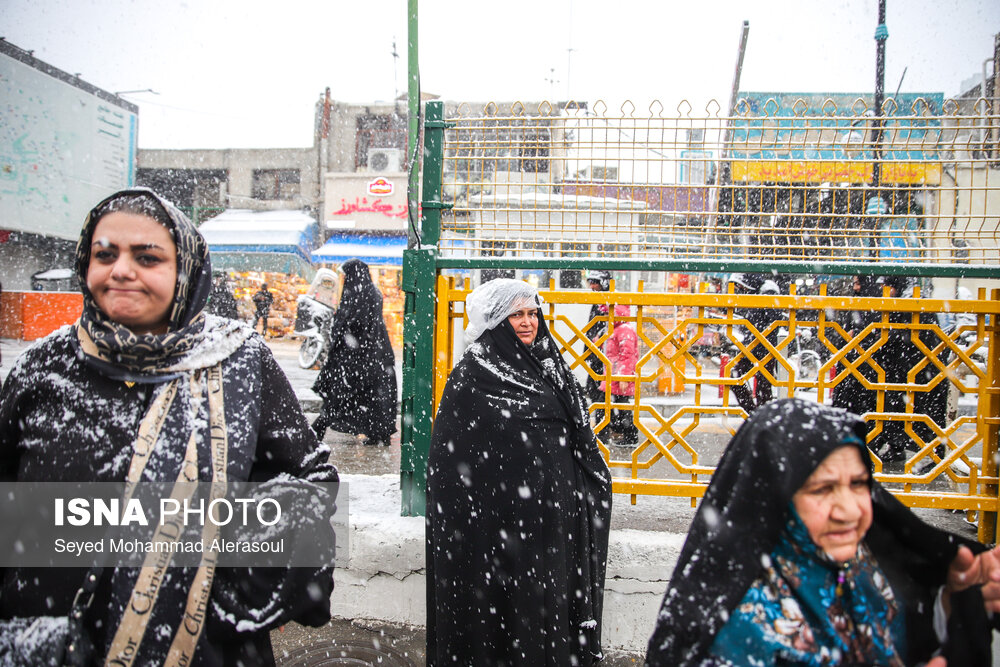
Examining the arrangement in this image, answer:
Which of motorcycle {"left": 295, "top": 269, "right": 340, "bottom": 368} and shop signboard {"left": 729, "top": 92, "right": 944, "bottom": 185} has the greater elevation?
shop signboard {"left": 729, "top": 92, "right": 944, "bottom": 185}

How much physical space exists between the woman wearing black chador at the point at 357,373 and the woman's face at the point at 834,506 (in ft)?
18.2

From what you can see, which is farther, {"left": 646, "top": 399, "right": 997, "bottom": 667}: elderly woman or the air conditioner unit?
the air conditioner unit

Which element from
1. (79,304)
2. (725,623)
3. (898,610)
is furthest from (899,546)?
(79,304)

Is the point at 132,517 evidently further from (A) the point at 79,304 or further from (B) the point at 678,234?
(A) the point at 79,304

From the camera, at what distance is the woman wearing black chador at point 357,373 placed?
637 cm

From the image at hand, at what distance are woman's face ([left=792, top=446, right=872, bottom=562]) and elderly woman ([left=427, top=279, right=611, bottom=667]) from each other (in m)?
1.39

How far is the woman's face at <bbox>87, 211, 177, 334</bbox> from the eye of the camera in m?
1.43

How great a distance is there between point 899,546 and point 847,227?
2.34 m

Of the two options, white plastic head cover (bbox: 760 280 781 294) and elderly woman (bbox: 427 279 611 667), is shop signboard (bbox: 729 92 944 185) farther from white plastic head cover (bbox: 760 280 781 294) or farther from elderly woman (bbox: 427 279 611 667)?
white plastic head cover (bbox: 760 280 781 294)

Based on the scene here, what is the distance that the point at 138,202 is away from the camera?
1.49m

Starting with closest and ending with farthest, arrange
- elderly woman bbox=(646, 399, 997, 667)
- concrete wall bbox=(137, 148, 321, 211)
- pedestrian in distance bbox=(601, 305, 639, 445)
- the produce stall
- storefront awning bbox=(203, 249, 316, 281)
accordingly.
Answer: elderly woman bbox=(646, 399, 997, 667) < pedestrian in distance bbox=(601, 305, 639, 445) < the produce stall < storefront awning bbox=(203, 249, 316, 281) < concrete wall bbox=(137, 148, 321, 211)

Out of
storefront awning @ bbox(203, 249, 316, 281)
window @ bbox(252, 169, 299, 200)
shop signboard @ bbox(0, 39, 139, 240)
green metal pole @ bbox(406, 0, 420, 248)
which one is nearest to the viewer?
green metal pole @ bbox(406, 0, 420, 248)

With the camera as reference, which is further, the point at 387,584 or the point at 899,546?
the point at 387,584

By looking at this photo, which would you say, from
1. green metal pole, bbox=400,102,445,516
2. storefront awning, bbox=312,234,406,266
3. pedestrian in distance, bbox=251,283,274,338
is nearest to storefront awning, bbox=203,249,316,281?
storefront awning, bbox=312,234,406,266
